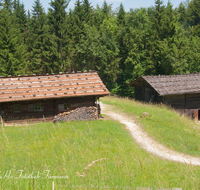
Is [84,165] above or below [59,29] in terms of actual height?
below

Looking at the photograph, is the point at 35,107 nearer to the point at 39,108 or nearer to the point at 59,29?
the point at 39,108

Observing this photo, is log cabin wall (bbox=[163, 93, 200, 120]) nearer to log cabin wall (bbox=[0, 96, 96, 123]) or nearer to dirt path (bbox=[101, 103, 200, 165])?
dirt path (bbox=[101, 103, 200, 165])

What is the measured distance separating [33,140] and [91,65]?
3933 centimetres

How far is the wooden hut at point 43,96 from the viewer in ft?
59.4

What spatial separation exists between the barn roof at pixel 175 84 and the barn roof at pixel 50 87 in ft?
29.7

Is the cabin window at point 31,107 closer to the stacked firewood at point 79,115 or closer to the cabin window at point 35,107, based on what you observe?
the cabin window at point 35,107

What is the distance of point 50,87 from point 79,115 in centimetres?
377

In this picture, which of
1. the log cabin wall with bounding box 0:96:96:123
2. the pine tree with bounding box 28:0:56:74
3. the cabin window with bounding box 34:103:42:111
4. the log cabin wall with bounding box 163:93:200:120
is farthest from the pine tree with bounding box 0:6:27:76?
the log cabin wall with bounding box 163:93:200:120

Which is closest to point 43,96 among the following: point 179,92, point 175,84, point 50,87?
point 50,87

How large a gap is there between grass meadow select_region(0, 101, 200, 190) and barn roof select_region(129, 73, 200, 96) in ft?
41.8

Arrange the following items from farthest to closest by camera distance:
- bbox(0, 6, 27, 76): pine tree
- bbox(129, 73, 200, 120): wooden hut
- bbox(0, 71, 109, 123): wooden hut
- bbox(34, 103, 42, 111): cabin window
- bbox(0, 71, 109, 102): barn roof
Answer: bbox(0, 6, 27, 76): pine tree
bbox(129, 73, 200, 120): wooden hut
bbox(34, 103, 42, 111): cabin window
bbox(0, 71, 109, 123): wooden hut
bbox(0, 71, 109, 102): barn roof

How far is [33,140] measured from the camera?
12805mm

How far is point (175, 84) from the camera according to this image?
1042 inches

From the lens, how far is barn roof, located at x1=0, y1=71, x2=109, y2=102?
1797 centimetres
